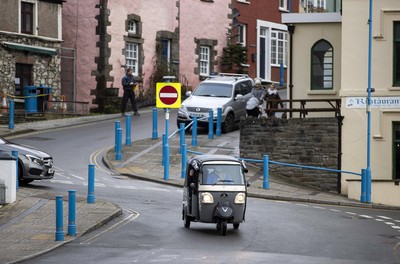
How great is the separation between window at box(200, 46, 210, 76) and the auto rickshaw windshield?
118 feet

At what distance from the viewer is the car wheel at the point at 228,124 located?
42.2m

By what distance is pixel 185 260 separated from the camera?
60.5 feet

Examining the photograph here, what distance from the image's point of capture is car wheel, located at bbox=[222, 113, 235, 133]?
1661 inches

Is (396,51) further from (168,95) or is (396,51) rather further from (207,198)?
(207,198)

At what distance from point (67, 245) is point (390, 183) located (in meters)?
15.4

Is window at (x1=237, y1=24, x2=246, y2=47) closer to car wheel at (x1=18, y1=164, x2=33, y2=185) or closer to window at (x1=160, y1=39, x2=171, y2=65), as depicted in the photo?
window at (x1=160, y1=39, x2=171, y2=65)

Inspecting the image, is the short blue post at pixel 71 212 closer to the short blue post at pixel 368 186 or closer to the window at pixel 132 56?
the short blue post at pixel 368 186

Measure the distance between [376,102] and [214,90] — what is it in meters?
8.98

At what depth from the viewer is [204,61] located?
195ft

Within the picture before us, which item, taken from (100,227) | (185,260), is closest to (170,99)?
(100,227)

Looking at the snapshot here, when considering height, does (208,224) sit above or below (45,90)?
below

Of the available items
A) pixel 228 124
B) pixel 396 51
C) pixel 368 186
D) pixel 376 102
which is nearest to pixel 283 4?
pixel 228 124

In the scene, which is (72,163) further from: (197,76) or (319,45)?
(197,76)

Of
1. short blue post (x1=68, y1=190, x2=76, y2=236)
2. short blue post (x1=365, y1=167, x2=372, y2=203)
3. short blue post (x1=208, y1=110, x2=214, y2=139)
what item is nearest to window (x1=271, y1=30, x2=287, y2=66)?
short blue post (x1=208, y1=110, x2=214, y2=139)
